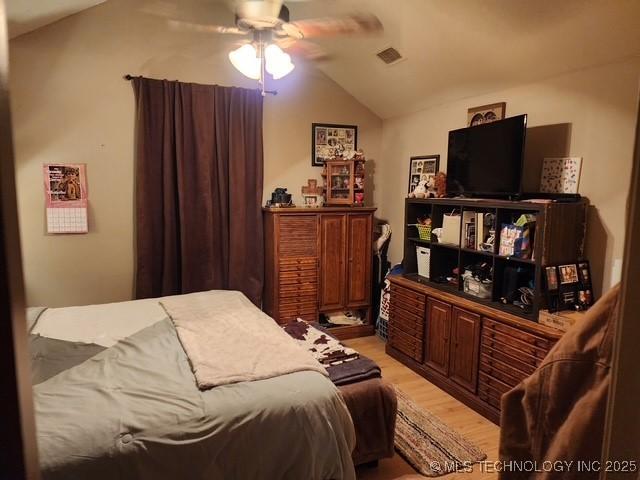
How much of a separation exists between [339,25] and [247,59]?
58 cm

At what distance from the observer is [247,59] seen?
2455 mm

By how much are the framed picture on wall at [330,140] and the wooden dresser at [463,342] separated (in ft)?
5.05

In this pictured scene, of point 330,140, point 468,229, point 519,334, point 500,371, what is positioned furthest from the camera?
point 330,140

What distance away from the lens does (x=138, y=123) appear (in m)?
3.62

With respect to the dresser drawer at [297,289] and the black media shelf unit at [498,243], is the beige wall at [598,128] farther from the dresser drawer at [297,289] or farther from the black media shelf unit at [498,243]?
the dresser drawer at [297,289]

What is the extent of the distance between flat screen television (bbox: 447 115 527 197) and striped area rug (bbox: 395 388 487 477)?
162cm

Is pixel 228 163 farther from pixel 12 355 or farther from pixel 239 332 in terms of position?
pixel 12 355

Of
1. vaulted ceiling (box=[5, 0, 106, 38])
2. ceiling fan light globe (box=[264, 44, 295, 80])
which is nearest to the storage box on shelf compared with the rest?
ceiling fan light globe (box=[264, 44, 295, 80])

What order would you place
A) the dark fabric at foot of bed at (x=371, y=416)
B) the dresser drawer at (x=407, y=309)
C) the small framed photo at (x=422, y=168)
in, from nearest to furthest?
1. the dark fabric at foot of bed at (x=371, y=416)
2. the dresser drawer at (x=407, y=309)
3. the small framed photo at (x=422, y=168)

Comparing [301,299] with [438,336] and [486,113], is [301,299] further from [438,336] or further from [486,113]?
→ [486,113]

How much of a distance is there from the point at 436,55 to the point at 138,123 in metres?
2.54

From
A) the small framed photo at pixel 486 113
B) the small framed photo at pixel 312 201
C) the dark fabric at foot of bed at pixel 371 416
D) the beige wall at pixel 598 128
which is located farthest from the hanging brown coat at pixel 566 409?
the small framed photo at pixel 312 201

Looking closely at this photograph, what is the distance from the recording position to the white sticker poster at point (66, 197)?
3428 millimetres

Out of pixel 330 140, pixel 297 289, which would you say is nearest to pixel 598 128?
pixel 330 140
